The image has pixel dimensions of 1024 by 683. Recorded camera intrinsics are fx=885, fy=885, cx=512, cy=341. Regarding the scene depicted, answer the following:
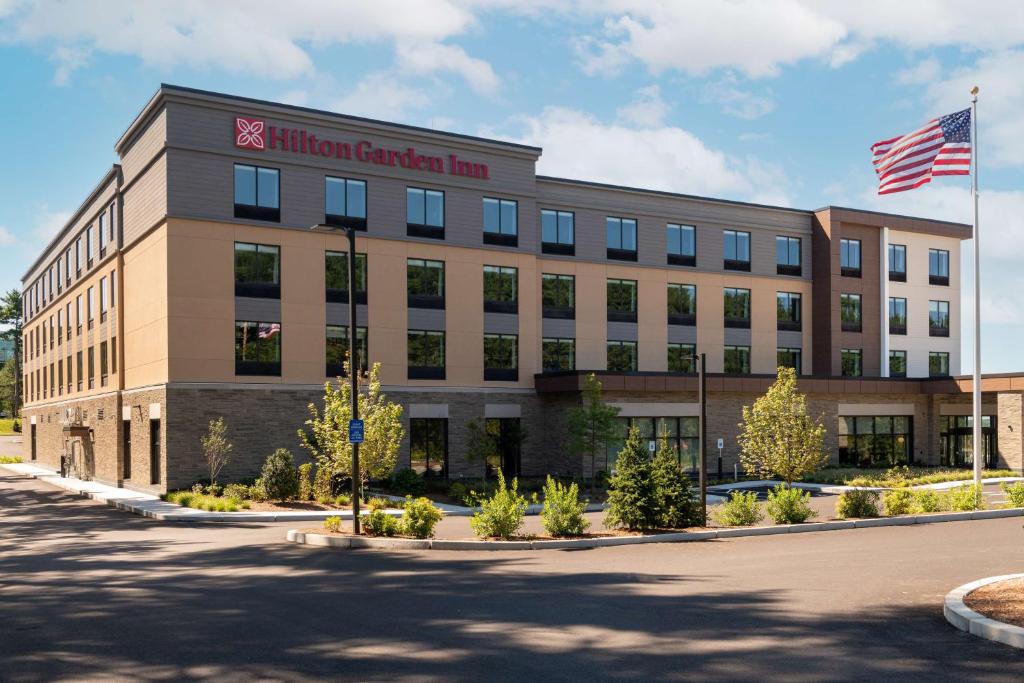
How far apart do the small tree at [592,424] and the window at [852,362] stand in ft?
63.7

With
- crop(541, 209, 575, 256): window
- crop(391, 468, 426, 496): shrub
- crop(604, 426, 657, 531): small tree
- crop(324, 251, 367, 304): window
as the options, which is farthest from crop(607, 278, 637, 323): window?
crop(604, 426, 657, 531): small tree

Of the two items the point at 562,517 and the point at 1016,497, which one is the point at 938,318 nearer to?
the point at 1016,497

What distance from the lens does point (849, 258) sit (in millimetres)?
52031

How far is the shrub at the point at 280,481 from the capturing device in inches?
1238

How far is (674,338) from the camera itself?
158ft

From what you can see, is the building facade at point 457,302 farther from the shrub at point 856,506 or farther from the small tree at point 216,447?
the shrub at point 856,506

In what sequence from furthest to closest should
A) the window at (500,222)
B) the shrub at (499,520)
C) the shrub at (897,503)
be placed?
the window at (500,222) < the shrub at (897,503) < the shrub at (499,520)

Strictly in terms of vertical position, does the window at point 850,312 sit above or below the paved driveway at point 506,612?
above

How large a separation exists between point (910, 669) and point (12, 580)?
49.8 feet

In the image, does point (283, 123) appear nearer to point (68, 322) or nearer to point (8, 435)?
point (68, 322)

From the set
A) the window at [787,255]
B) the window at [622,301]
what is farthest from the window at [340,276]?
the window at [787,255]

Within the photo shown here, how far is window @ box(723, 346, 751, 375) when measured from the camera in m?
49.4

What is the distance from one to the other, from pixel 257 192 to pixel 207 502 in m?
13.6

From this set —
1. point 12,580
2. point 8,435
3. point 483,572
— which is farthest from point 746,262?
point 8,435
